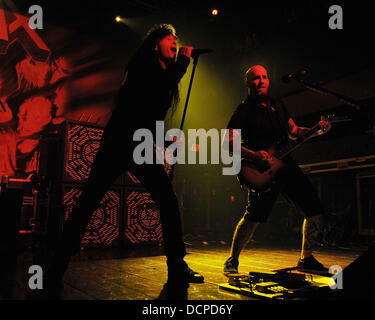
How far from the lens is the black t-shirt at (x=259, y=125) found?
2789mm

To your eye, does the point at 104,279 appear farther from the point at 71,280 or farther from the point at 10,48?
the point at 10,48

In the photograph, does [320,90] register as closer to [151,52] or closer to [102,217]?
[151,52]

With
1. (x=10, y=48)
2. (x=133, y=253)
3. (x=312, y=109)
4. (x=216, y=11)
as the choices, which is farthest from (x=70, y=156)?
(x=216, y=11)

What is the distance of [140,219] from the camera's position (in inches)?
193

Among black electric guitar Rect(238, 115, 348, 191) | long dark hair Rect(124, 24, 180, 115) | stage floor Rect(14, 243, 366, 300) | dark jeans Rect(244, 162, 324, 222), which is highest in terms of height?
long dark hair Rect(124, 24, 180, 115)

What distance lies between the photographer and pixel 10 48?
654 cm

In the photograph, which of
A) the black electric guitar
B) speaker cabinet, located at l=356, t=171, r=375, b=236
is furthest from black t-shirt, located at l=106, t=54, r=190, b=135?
speaker cabinet, located at l=356, t=171, r=375, b=236

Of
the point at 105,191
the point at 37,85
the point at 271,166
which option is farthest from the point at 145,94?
the point at 37,85

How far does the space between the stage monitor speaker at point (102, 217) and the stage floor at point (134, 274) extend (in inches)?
10.0

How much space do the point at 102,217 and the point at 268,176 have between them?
106 inches

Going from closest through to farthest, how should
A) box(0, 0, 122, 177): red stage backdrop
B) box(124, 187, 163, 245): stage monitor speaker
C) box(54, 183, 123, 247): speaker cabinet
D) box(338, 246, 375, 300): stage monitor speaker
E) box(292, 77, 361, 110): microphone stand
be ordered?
1. box(338, 246, 375, 300): stage monitor speaker
2. box(292, 77, 361, 110): microphone stand
3. box(54, 183, 123, 247): speaker cabinet
4. box(124, 187, 163, 245): stage monitor speaker
5. box(0, 0, 122, 177): red stage backdrop

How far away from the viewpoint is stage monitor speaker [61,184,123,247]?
14.4ft

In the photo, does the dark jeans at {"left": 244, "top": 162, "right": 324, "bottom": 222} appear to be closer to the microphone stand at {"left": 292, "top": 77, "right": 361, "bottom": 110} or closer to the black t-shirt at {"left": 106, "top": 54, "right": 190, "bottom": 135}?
the microphone stand at {"left": 292, "top": 77, "right": 361, "bottom": 110}

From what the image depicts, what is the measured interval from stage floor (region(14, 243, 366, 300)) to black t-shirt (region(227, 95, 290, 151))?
1128 millimetres
